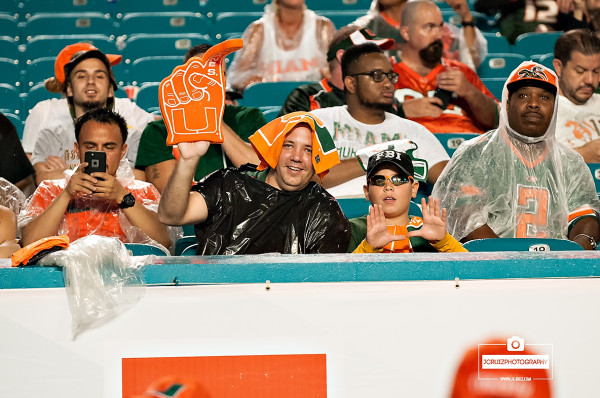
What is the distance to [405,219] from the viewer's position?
293 centimetres

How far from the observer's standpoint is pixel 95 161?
10.4 feet

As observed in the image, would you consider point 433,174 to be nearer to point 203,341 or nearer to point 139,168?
point 139,168

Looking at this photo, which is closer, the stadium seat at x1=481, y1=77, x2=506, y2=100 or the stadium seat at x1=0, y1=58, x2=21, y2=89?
the stadium seat at x1=481, y1=77, x2=506, y2=100

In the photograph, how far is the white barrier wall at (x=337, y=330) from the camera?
6.89ft

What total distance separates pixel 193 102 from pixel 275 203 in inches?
21.9

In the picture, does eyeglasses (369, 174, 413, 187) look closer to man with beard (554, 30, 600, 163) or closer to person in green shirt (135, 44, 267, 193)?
person in green shirt (135, 44, 267, 193)

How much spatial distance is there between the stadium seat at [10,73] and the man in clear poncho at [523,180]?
343 centimetres

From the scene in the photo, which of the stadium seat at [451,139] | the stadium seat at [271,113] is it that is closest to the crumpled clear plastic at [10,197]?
the stadium seat at [271,113]

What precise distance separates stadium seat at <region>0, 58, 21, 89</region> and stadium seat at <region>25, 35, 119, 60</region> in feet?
0.57

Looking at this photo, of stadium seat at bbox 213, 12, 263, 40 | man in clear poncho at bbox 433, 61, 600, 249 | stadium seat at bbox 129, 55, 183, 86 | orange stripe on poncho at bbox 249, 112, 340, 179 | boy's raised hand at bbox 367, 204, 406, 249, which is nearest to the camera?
boy's raised hand at bbox 367, 204, 406, 249

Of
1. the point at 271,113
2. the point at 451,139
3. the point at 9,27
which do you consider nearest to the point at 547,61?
the point at 451,139

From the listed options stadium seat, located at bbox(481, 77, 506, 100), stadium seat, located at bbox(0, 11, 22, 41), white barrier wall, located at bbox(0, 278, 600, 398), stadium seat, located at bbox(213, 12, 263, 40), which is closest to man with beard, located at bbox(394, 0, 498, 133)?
stadium seat, located at bbox(481, 77, 506, 100)

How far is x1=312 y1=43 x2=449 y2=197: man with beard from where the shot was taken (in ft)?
13.9

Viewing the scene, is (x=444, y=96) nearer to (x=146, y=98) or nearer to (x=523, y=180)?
(x=523, y=180)
